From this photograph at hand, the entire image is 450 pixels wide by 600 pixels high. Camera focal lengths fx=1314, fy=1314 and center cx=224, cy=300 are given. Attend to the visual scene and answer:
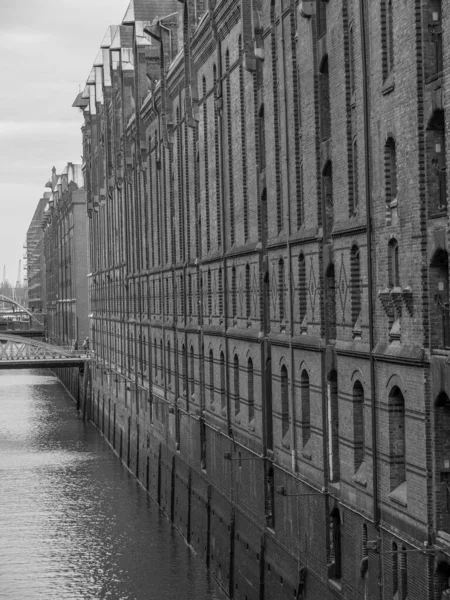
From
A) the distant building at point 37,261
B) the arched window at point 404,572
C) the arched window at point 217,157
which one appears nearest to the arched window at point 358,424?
the arched window at point 404,572

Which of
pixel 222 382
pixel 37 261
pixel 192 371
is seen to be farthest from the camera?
pixel 37 261

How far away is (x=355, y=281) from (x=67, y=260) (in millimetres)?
80084

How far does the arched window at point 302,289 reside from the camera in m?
23.4

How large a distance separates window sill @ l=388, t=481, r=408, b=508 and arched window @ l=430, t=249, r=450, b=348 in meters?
2.29

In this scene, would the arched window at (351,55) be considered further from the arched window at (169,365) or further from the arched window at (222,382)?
the arched window at (169,365)

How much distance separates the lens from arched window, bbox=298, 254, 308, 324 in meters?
23.4

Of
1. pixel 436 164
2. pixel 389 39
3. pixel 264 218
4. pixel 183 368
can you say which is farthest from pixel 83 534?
pixel 436 164

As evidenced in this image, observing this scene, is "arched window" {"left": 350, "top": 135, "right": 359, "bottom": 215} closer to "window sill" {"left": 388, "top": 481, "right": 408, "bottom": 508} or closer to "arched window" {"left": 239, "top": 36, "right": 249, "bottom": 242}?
"window sill" {"left": 388, "top": 481, "right": 408, "bottom": 508}

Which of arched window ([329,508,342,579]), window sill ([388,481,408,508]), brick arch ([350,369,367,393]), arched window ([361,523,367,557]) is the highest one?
brick arch ([350,369,367,393])

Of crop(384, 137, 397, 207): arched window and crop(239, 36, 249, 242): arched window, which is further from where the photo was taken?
crop(239, 36, 249, 242): arched window

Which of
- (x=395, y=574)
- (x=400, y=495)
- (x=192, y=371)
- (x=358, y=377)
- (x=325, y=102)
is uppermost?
(x=325, y=102)

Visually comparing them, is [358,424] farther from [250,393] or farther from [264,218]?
[250,393]

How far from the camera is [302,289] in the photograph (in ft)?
77.2

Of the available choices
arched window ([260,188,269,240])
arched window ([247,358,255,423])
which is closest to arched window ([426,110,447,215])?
arched window ([260,188,269,240])
